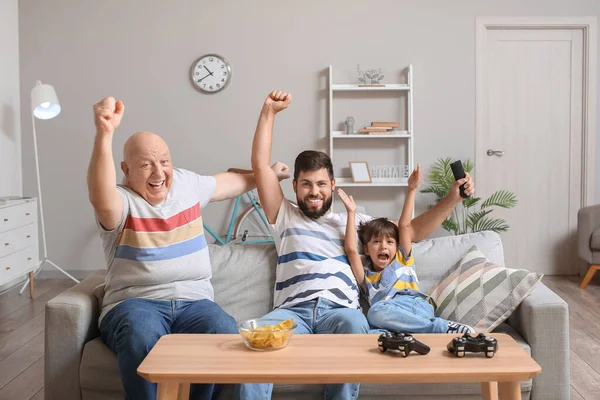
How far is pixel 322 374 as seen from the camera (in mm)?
1762

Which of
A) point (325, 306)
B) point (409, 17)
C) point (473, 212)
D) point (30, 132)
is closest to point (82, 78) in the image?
point (30, 132)

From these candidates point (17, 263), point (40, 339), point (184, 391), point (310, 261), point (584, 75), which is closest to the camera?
point (184, 391)

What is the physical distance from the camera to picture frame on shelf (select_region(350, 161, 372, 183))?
554cm

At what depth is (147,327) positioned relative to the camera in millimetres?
2270

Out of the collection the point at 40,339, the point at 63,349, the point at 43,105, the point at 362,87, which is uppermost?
the point at 362,87

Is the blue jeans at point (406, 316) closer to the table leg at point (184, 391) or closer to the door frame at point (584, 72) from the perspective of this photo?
the table leg at point (184, 391)

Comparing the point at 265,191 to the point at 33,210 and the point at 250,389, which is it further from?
the point at 33,210

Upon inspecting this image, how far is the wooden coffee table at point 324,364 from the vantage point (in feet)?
5.81

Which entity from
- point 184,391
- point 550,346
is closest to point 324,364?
point 184,391

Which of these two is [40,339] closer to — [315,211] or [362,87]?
[315,211]

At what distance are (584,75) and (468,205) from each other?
149 cm

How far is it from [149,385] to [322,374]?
0.67 m

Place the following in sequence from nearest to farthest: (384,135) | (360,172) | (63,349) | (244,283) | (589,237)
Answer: (63,349) → (244,283) → (589,237) → (384,135) → (360,172)

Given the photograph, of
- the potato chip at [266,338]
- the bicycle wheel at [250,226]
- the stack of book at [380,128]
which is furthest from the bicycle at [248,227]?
the potato chip at [266,338]
